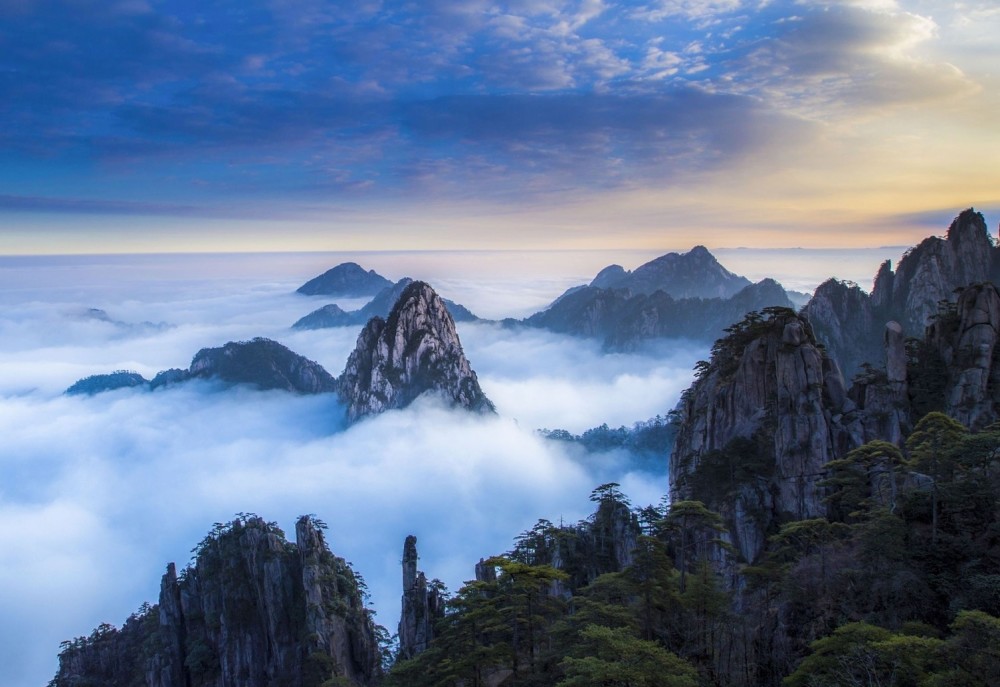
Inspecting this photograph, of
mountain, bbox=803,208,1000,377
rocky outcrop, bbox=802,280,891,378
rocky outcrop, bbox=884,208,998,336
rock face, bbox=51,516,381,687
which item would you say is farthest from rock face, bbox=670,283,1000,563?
rocky outcrop, bbox=802,280,891,378

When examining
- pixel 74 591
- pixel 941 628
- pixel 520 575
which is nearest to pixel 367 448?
pixel 74 591

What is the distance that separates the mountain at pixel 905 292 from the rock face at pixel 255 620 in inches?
3270

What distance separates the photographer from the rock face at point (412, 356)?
171875 millimetres

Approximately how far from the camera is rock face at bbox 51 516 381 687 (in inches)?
2194

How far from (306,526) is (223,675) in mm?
15895

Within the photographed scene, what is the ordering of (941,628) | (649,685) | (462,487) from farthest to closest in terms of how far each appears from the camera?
(462,487) → (941,628) → (649,685)

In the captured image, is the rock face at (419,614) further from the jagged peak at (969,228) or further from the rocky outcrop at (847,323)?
the jagged peak at (969,228)

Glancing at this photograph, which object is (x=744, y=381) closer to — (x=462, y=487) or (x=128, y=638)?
(x=128, y=638)

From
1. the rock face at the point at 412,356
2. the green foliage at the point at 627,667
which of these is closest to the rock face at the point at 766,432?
the green foliage at the point at 627,667

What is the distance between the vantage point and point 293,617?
57156 millimetres

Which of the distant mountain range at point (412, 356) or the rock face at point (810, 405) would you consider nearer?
the rock face at point (810, 405)

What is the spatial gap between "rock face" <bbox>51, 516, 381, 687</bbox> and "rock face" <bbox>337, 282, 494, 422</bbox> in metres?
111

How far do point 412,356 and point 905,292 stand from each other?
403 ft

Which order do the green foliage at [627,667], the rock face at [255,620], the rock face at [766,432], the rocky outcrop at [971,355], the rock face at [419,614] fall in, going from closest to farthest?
the green foliage at [627,667] → the rocky outcrop at [971,355] → the rock face at [766,432] → the rock face at [419,614] → the rock face at [255,620]
